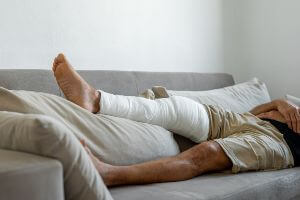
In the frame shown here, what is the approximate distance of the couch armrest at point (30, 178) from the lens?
667 millimetres

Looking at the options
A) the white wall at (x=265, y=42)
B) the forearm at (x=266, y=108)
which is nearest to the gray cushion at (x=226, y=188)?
the forearm at (x=266, y=108)

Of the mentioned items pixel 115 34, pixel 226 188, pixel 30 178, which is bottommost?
pixel 226 188

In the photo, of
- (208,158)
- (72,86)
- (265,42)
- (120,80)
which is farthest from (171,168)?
(265,42)

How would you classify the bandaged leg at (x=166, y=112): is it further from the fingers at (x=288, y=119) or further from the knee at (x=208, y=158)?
the fingers at (x=288, y=119)

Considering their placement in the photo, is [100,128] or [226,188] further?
[100,128]

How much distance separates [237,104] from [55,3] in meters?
1.02

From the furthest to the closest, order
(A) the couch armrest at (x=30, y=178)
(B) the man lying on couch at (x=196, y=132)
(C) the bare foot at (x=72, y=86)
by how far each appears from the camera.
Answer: (C) the bare foot at (x=72, y=86)
(B) the man lying on couch at (x=196, y=132)
(A) the couch armrest at (x=30, y=178)

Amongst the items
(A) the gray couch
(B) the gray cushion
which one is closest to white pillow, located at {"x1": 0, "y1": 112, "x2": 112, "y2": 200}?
(A) the gray couch

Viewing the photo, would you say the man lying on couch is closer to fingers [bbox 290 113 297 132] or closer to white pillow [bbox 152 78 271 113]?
fingers [bbox 290 113 297 132]

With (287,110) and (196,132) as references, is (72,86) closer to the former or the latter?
(196,132)

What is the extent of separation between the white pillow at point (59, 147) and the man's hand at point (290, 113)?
1.17 m

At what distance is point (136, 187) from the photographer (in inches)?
46.7

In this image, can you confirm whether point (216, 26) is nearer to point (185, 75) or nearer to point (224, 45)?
point (224, 45)

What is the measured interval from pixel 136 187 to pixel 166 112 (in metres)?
0.44
